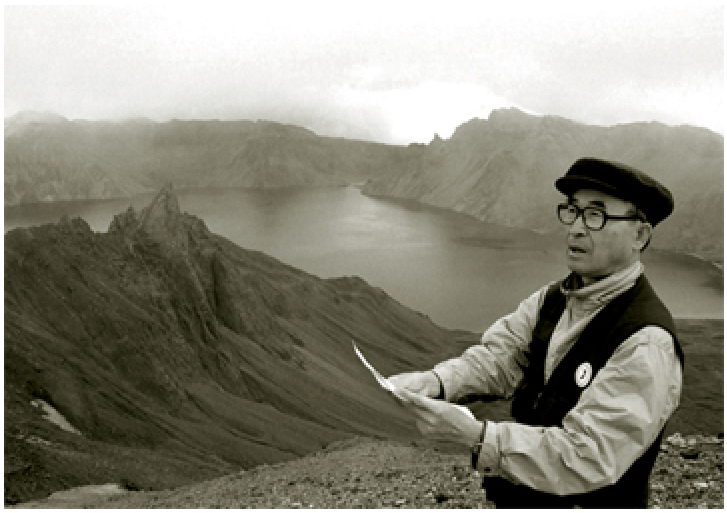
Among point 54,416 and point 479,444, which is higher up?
point 479,444

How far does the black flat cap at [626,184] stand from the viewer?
2352 mm

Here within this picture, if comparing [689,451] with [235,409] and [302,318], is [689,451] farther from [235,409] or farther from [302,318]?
[302,318]

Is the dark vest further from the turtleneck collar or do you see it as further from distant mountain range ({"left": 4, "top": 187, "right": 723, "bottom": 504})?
distant mountain range ({"left": 4, "top": 187, "right": 723, "bottom": 504})

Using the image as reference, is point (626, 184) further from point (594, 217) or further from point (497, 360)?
point (497, 360)

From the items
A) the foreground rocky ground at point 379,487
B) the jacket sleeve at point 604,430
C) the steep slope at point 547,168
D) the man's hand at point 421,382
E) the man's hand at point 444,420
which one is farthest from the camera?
the steep slope at point 547,168

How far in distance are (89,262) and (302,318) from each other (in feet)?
60.7

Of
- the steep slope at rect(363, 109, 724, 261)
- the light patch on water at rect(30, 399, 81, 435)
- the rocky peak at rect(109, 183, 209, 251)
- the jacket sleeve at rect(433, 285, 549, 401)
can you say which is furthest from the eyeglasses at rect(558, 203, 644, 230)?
the steep slope at rect(363, 109, 724, 261)

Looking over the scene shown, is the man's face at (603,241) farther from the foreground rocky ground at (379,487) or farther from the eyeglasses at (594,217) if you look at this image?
the foreground rocky ground at (379,487)

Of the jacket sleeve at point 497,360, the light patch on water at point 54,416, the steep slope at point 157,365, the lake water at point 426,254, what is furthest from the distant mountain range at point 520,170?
the jacket sleeve at point 497,360

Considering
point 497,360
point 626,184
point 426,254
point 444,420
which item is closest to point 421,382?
point 497,360

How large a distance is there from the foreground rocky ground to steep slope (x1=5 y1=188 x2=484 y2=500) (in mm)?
3334

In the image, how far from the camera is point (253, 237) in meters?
111

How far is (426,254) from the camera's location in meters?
104

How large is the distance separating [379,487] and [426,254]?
312ft
